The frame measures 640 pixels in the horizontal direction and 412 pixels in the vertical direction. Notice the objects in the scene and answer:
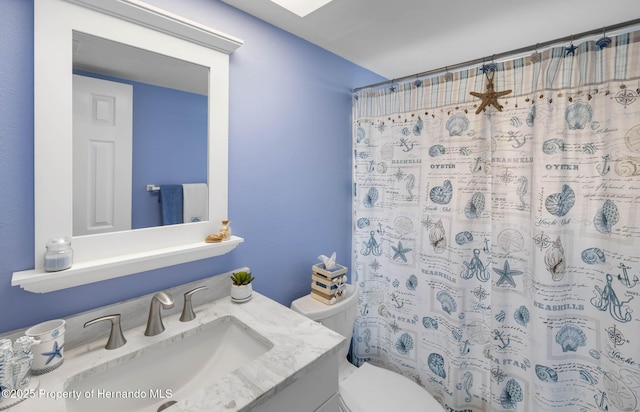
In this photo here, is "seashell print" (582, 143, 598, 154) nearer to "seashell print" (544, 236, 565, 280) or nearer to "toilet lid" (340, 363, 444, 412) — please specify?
"seashell print" (544, 236, 565, 280)

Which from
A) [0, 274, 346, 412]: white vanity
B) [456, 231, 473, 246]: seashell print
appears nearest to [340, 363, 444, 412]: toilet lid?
[0, 274, 346, 412]: white vanity

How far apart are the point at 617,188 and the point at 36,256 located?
7.16ft

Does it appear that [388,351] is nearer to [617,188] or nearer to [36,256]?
[617,188]

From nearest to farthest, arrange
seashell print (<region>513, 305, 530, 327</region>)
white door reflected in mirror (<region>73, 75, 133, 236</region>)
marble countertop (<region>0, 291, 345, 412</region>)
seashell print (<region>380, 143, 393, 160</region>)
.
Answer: marble countertop (<region>0, 291, 345, 412</region>)
white door reflected in mirror (<region>73, 75, 133, 236</region>)
seashell print (<region>513, 305, 530, 327</region>)
seashell print (<region>380, 143, 393, 160</region>)

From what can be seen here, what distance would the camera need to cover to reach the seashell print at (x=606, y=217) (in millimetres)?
1169

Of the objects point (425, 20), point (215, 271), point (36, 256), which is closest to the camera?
point (36, 256)

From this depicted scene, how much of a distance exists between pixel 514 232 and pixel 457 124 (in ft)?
2.12

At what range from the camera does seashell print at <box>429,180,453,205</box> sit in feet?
5.23

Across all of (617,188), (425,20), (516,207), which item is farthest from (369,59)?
(617,188)

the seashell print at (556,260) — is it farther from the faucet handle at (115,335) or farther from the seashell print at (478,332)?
the faucet handle at (115,335)

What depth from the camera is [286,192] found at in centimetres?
160

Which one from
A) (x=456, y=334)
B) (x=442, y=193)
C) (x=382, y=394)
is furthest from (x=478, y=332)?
(x=442, y=193)

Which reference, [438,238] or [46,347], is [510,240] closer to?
[438,238]

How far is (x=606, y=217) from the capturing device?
1.19 metres
